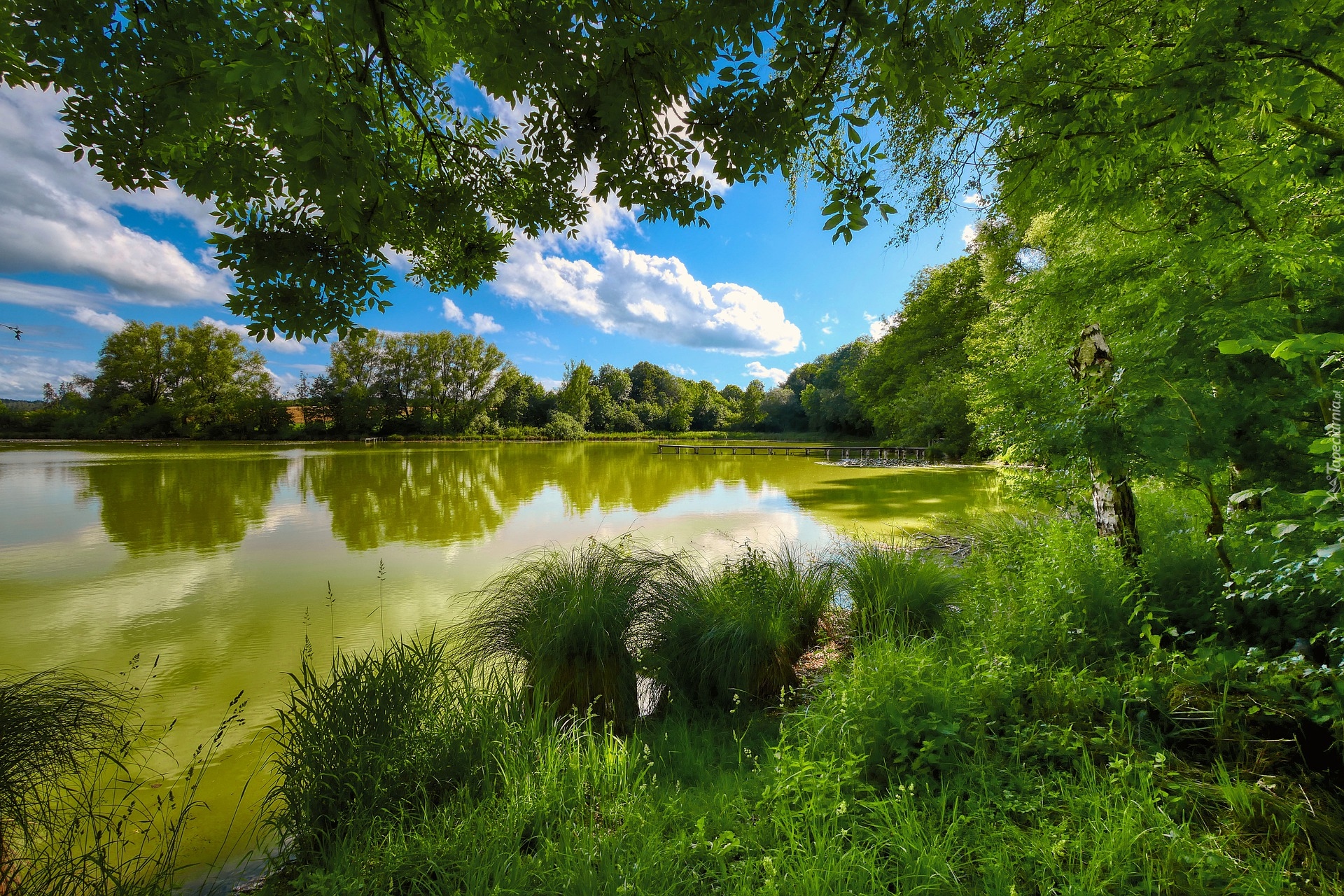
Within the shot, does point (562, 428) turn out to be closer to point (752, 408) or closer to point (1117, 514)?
point (752, 408)

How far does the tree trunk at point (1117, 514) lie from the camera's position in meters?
3.27

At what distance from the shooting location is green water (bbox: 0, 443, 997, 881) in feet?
13.8

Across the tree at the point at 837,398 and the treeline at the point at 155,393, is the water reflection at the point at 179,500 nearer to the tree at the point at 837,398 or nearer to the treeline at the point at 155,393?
the treeline at the point at 155,393

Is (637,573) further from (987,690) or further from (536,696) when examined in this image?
(987,690)

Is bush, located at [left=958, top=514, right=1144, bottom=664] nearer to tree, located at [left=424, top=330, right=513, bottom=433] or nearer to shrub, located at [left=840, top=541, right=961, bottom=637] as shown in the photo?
shrub, located at [left=840, top=541, right=961, bottom=637]

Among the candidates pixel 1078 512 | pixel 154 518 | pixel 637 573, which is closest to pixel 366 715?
pixel 637 573

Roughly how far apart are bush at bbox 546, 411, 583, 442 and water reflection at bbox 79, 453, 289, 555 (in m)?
30.6

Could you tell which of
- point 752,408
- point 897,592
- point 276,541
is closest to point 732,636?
point 897,592

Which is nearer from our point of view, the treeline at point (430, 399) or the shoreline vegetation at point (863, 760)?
the shoreline vegetation at point (863, 760)

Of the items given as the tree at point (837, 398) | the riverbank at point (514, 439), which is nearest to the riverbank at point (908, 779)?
the tree at point (837, 398)

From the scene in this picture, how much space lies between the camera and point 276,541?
8.69m

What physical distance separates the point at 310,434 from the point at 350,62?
53.2m

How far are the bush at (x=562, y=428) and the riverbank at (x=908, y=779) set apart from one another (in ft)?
163

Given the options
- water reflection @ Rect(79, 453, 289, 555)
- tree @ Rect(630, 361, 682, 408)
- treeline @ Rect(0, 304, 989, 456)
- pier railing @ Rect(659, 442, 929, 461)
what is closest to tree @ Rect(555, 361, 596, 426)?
treeline @ Rect(0, 304, 989, 456)
